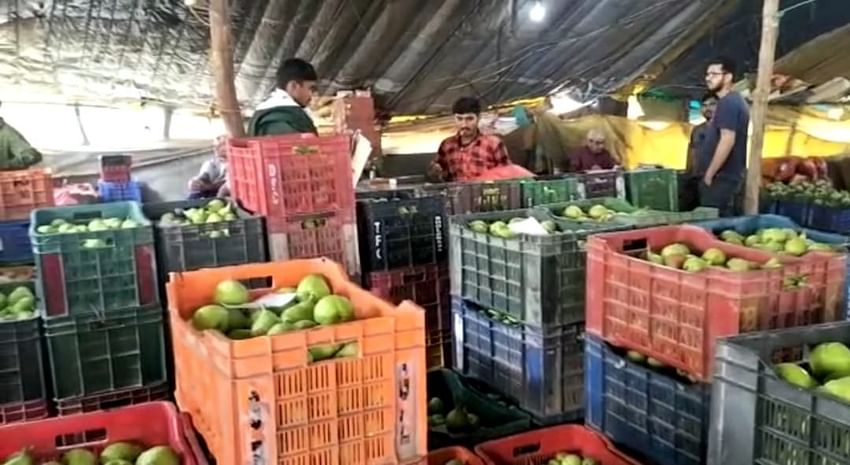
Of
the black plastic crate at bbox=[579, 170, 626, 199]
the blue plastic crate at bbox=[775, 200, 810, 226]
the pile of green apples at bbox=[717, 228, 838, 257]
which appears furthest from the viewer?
the blue plastic crate at bbox=[775, 200, 810, 226]

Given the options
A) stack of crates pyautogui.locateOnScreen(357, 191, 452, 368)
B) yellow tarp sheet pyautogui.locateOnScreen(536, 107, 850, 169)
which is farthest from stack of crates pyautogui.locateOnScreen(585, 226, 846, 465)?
yellow tarp sheet pyautogui.locateOnScreen(536, 107, 850, 169)

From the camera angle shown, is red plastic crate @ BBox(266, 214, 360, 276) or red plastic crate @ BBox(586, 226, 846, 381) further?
red plastic crate @ BBox(266, 214, 360, 276)

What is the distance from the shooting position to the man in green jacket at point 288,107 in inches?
151

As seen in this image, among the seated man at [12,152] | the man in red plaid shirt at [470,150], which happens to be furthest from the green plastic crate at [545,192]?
the seated man at [12,152]

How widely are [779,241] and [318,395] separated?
5.67 feet

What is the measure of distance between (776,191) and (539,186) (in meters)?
3.20

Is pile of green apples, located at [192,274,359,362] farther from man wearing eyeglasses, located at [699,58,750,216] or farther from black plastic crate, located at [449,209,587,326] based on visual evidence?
man wearing eyeglasses, located at [699,58,750,216]

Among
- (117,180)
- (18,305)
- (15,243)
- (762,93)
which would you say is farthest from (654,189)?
(117,180)

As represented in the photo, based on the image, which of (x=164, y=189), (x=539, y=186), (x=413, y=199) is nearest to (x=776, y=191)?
(x=539, y=186)

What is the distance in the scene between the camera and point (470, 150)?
492 cm

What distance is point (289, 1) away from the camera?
5562 millimetres

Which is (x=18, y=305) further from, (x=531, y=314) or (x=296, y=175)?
(x=531, y=314)

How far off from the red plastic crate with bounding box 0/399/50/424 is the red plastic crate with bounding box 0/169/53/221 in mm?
1990

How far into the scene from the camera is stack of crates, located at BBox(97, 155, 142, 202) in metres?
6.37
